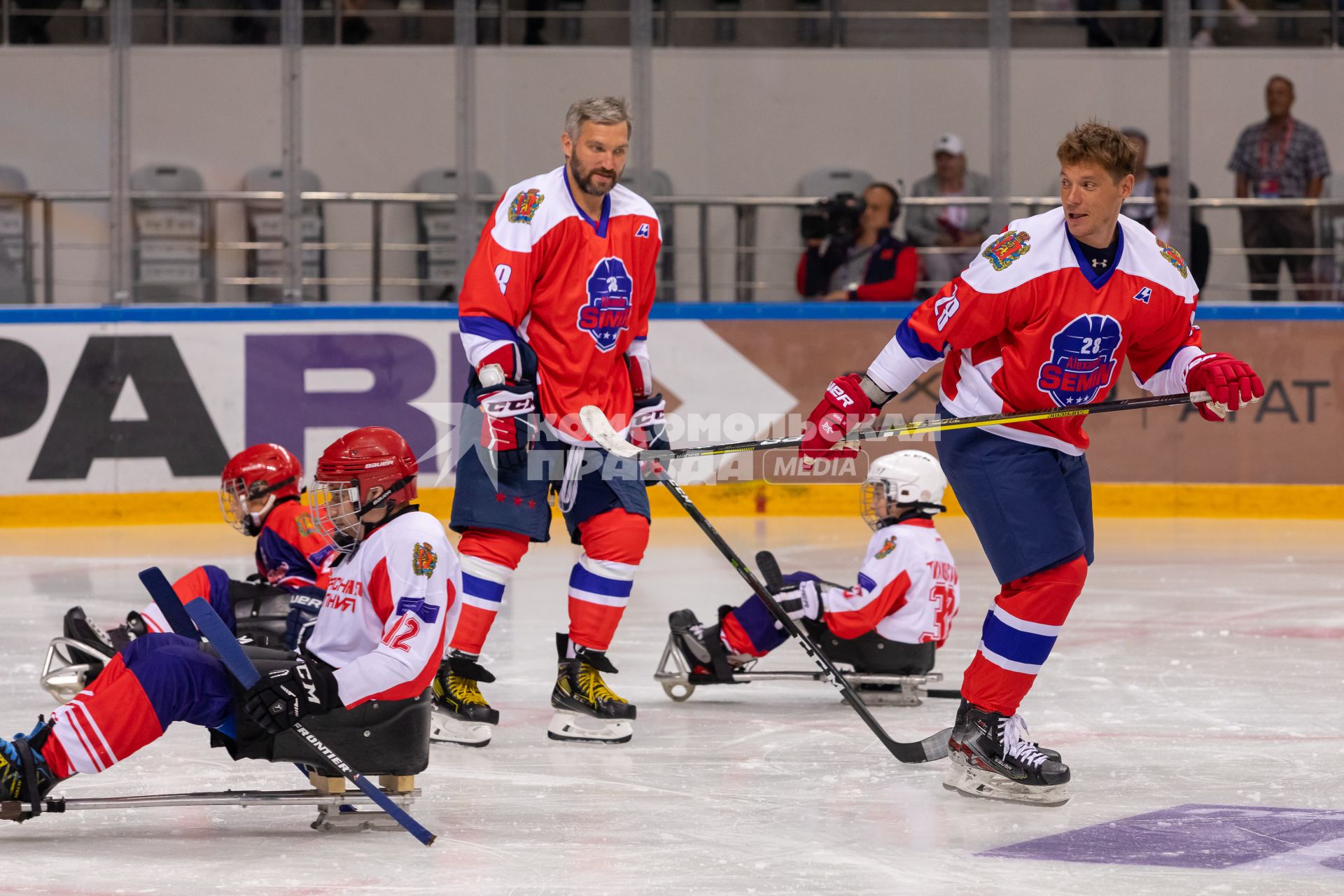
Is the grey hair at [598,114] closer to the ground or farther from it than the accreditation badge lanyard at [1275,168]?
closer to the ground

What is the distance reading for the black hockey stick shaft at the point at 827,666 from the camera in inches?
151

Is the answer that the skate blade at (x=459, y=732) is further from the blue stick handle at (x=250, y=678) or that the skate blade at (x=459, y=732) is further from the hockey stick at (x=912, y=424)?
the blue stick handle at (x=250, y=678)

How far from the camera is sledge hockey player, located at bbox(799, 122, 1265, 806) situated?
3506mm

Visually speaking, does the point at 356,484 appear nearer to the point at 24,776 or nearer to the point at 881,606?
the point at 24,776

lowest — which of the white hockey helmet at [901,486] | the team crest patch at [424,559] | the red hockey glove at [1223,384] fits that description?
the team crest patch at [424,559]

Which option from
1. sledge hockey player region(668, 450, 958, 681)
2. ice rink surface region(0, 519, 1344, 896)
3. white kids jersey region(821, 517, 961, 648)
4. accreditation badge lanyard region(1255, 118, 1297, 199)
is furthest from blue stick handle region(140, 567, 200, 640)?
accreditation badge lanyard region(1255, 118, 1297, 199)

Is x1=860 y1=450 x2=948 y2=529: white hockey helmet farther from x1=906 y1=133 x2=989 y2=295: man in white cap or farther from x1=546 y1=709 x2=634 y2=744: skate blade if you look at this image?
x1=906 y1=133 x2=989 y2=295: man in white cap

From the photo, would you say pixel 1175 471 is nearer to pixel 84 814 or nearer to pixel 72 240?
pixel 72 240

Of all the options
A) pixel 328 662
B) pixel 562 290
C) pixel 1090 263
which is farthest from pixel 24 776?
pixel 1090 263

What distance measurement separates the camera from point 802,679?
187 inches

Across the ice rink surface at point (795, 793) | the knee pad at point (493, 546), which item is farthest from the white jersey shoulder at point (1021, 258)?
the knee pad at point (493, 546)

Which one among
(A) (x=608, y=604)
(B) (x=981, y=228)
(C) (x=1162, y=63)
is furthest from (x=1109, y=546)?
(A) (x=608, y=604)

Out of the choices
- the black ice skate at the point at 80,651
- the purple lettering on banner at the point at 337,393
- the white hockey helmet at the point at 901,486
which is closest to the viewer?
the black ice skate at the point at 80,651

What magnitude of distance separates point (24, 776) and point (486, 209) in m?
6.23
